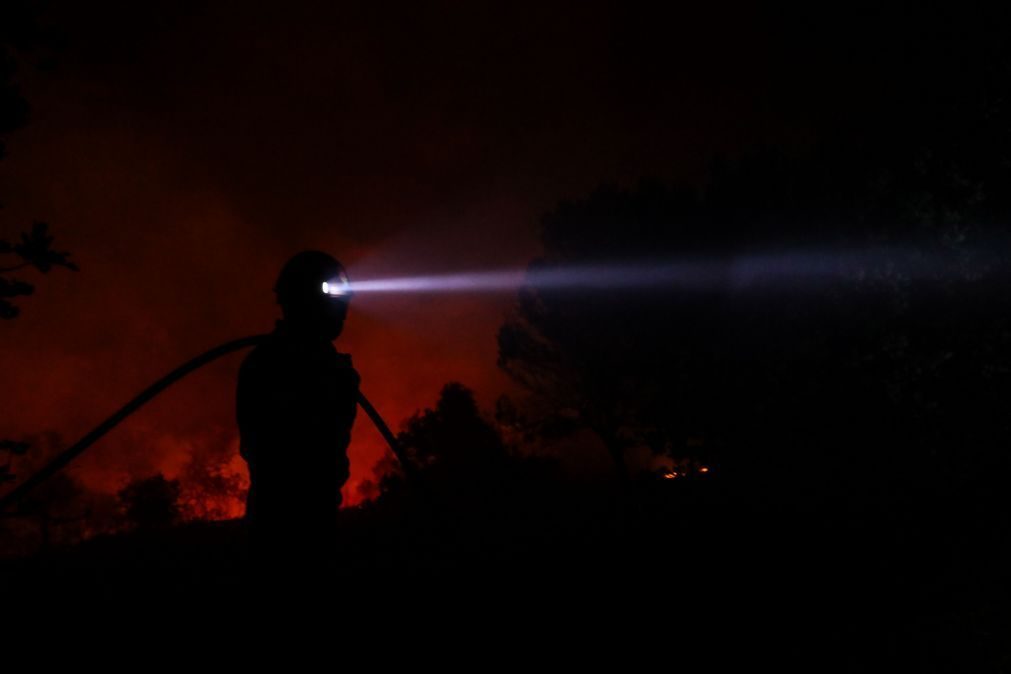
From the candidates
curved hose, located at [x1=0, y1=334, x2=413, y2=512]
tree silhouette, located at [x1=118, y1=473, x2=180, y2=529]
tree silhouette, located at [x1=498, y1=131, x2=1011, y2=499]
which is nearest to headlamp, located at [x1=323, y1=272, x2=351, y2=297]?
curved hose, located at [x1=0, y1=334, x2=413, y2=512]

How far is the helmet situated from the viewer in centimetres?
265

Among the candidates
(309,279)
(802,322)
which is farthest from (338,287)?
(802,322)

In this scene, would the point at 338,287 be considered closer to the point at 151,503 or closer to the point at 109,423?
the point at 109,423

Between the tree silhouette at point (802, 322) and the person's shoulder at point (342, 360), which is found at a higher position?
the tree silhouette at point (802, 322)

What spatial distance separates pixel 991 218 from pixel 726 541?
11229mm

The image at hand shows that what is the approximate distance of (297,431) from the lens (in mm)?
2326

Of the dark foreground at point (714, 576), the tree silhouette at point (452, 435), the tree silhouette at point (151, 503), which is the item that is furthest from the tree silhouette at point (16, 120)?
the tree silhouette at point (151, 503)

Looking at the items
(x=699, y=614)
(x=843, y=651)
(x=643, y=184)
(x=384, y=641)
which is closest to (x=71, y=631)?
(x=384, y=641)

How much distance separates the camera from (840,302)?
1564 cm

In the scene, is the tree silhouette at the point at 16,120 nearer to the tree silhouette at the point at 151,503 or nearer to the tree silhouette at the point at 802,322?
the tree silhouette at the point at 802,322

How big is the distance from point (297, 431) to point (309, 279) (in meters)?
0.77

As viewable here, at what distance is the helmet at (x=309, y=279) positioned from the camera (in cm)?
265

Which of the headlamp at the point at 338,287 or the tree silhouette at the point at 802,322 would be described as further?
the tree silhouette at the point at 802,322

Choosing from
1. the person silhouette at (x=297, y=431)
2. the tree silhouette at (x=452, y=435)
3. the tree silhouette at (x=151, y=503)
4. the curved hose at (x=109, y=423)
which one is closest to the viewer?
the person silhouette at (x=297, y=431)
